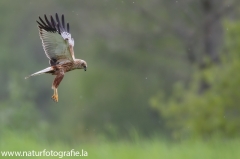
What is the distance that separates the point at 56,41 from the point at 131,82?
21308mm

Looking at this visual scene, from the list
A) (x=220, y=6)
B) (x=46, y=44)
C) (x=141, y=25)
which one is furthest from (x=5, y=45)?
(x=46, y=44)

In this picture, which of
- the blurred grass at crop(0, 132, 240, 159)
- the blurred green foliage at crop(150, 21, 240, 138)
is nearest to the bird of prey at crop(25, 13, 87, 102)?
the blurred grass at crop(0, 132, 240, 159)

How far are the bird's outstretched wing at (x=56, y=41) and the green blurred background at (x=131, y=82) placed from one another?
390cm

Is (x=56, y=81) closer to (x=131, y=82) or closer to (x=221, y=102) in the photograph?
(x=221, y=102)

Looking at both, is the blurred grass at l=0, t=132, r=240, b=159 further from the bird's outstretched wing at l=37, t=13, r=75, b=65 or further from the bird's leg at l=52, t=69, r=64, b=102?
the bird's leg at l=52, t=69, r=64, b=102

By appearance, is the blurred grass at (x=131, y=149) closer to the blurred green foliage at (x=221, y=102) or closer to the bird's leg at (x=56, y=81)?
the bird's leg at (x=56, y=81)

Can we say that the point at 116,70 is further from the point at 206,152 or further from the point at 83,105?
the point at 206,152

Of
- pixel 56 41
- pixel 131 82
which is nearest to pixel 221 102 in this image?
pixel 56 41

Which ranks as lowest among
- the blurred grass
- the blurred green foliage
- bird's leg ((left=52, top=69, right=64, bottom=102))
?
bird's leg ((left=52, top=69, right=64, bottom=102))

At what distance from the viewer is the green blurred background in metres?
9.55

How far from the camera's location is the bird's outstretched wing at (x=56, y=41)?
146 inches

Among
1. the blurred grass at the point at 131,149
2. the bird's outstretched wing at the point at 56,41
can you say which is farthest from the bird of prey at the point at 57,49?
the blurred grass at the point at 131,149

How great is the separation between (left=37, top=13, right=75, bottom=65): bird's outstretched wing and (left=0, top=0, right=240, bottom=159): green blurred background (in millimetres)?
3903

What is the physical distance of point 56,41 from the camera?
3.88 metres
